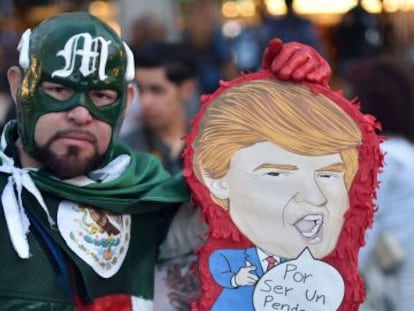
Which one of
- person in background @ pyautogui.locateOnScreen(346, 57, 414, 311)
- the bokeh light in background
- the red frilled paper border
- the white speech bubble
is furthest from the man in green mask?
the bokeh light in background

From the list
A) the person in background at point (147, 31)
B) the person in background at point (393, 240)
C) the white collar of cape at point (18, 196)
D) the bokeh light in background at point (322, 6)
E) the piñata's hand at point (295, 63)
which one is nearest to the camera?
the white collar of cape at point (18, 196)

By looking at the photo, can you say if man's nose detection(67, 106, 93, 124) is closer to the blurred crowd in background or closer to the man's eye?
the blurred crowd in background

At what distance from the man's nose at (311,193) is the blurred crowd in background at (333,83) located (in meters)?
0.43

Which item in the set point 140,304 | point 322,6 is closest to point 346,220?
point 140,304

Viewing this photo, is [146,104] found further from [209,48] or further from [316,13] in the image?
[316,13]

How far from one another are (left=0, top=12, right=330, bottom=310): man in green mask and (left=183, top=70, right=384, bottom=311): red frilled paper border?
127mm

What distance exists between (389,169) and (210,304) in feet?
5.07

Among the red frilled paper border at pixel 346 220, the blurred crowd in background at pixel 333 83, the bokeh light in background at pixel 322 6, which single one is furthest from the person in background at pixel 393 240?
the bokeh light in background at pixel 322 6

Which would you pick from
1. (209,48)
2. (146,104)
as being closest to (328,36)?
(209,48)

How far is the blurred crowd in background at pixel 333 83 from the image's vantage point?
15.0ft

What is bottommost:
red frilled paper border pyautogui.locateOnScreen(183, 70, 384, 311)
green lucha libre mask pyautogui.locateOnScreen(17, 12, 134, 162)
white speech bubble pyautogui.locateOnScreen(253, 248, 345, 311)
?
white speech bubble pyautogui.locateOnScreen(253, 248, 345, 311)

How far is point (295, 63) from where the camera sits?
3254mm

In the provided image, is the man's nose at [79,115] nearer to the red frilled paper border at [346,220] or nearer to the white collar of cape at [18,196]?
the white collar of cape at [18,196]

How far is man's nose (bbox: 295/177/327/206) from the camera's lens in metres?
3.29
